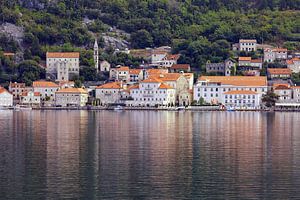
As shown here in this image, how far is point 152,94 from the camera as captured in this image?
8119 cm

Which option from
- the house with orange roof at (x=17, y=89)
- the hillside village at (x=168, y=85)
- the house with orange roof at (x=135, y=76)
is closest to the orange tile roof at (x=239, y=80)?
the hillside village at (x=168, y=85)

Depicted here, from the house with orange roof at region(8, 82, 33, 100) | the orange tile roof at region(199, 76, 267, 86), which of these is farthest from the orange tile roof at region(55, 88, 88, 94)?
the orange tile roof at region(199, 76, 267, 86)

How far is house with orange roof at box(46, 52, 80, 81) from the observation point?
87625 millimetres

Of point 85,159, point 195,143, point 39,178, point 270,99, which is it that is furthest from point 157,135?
point 270,99

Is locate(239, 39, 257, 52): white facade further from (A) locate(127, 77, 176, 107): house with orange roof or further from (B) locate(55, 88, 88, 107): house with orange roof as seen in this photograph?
(B) locate(55, 88, 88, 107): house with orange roof

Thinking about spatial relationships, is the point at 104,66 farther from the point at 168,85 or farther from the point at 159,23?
the point at 159,23

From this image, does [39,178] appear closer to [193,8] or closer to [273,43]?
[273,43]

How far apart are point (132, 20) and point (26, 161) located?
69.3 m

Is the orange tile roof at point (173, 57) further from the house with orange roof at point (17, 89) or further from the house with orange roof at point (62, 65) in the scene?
the house with orange roof at point (17, 89)

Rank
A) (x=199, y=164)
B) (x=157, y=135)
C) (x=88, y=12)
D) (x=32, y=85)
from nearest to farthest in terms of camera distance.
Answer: (x=199, y=164) < (x=157, y=135) < (x=32, y=85) < (x=88, y=12)

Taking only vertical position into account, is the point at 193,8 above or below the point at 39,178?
above

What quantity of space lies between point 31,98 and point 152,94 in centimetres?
1056

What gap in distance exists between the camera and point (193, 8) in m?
107

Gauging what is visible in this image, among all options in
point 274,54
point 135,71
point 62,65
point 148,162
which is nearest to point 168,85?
point 135,71
